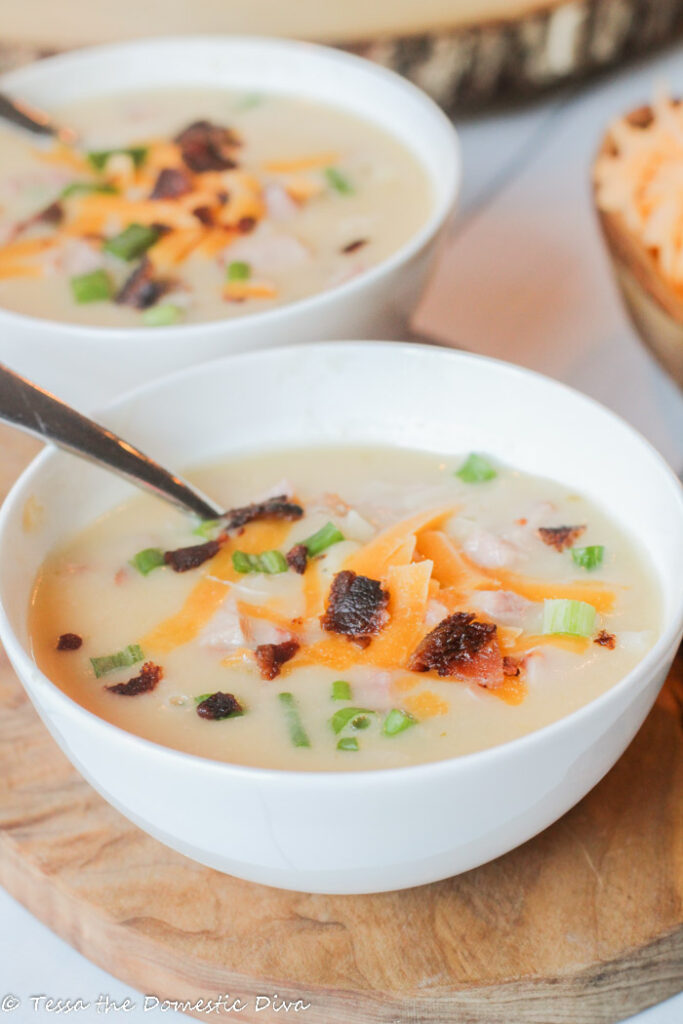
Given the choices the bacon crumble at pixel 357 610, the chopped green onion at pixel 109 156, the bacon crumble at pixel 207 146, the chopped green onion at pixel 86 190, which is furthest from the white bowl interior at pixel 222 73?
the bacon crumble at pixel 357 610

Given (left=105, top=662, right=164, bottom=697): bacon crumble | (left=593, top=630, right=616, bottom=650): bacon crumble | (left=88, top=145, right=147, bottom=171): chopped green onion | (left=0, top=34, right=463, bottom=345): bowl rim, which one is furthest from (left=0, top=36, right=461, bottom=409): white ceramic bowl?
(left=593, top=630, right=616, bottom=650): bacon crumble

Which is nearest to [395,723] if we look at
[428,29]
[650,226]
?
[650,226]

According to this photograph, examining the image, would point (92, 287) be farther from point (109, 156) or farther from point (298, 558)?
point (298, 558)

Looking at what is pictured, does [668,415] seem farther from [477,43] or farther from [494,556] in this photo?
[477,43]

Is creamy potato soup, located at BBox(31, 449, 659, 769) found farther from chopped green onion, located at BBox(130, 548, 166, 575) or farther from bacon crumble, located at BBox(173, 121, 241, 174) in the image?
bacon crumble, located at BBox(173, 121, 241, 174)

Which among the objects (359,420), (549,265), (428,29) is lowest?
(549,265)

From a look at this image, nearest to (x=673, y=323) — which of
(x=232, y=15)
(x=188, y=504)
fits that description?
(x=188, y=504)
